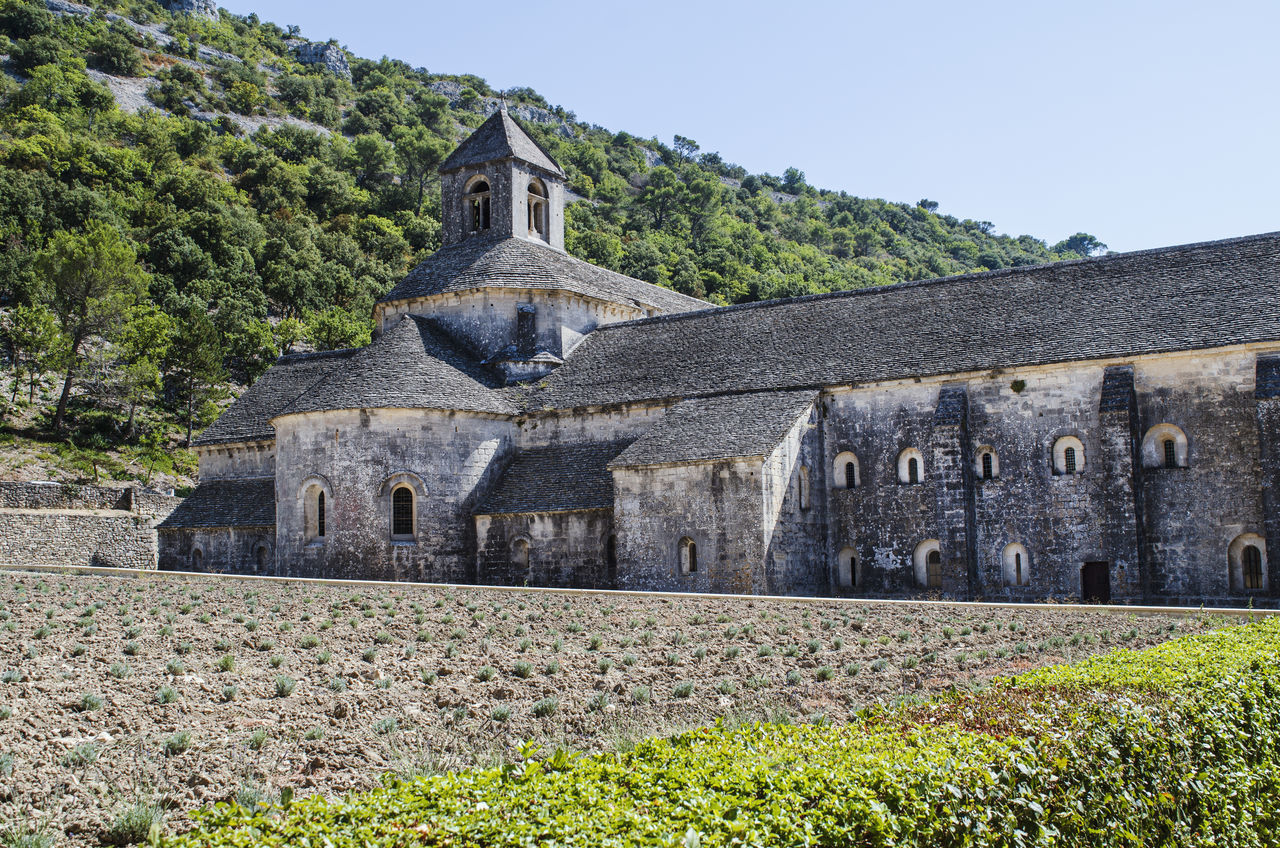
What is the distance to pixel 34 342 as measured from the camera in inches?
2117

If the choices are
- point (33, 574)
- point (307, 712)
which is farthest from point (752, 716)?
point (33, 574)

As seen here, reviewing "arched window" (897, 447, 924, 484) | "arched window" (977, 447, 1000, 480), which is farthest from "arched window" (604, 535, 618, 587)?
"arched window" (977, 447, 1000, 480)

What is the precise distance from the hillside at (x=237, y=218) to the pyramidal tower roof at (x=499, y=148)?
23002 mm

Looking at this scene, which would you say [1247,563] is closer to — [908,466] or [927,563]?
[927,563]

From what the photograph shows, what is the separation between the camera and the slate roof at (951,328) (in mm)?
29469

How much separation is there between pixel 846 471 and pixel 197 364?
4031 cm

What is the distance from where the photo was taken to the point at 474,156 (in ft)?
145

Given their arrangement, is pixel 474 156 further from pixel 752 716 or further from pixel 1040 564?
pixel 752 716

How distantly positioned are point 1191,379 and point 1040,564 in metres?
6.12

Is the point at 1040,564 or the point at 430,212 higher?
the point at 430,212

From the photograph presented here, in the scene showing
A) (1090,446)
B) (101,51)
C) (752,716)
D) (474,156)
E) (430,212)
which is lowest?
(752,716)

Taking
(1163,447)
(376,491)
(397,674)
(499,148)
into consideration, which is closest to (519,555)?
(376,491)

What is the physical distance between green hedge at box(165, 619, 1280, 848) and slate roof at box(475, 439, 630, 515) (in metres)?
23.1

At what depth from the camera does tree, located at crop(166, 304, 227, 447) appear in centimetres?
5953
